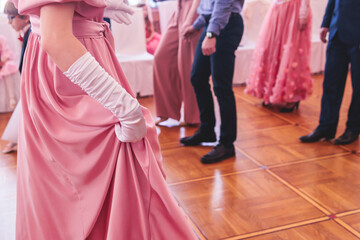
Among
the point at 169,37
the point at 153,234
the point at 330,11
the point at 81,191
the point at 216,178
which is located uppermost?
the point at 330,11

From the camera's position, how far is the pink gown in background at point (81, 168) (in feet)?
3.37

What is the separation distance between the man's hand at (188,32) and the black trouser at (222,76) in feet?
1.12

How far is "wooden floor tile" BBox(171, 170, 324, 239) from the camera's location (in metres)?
1.67

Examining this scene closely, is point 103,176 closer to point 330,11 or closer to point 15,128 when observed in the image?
point 15,128

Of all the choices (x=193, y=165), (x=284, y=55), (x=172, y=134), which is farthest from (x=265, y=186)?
(x=284, y=55)

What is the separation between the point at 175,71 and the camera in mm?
2930

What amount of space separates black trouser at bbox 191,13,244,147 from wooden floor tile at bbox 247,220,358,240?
0.80 metres

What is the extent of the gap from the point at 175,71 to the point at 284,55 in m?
0.89

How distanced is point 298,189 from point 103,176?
4.11 feet

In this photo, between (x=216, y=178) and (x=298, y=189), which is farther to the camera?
(x=216, y=178)

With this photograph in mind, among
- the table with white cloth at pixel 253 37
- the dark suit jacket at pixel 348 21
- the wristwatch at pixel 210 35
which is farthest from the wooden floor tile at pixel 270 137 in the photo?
the table with white cloth at pixel 253 37

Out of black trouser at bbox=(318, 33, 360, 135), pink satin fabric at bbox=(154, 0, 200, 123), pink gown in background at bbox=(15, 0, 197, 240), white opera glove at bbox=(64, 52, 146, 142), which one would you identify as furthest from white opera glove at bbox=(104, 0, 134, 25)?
black trouser at bbox=(318, 33, 360, 135)

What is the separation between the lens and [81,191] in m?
1.04

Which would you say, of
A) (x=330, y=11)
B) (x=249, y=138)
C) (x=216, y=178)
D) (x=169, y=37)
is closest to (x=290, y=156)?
(x=249, y=138)
